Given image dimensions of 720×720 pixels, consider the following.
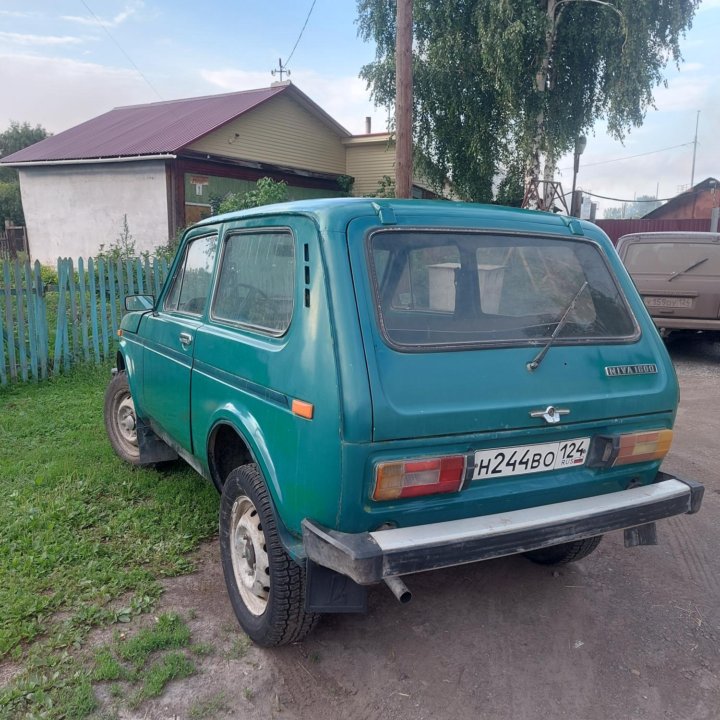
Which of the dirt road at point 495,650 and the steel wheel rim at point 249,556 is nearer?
the dirt road at point 495,650

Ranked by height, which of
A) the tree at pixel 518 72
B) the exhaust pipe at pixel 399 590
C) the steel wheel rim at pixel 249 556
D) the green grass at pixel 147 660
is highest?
the tree at pixel 518 72

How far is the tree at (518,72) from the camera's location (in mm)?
16609

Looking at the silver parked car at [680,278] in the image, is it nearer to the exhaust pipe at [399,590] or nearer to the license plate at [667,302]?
the license plate at [667,302]

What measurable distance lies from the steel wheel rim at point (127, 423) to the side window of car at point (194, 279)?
106 centimetres

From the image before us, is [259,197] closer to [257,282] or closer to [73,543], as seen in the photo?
[73,543]

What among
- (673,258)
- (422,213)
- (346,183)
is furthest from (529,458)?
(346,183)

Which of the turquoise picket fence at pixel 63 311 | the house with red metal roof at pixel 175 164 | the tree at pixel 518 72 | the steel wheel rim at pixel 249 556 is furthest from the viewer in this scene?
the house with red metal roof at pixel 175 164

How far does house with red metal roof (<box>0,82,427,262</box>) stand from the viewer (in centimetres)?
1764

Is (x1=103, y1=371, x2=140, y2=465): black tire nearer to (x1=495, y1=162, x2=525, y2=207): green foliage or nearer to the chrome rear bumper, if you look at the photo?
the chrome rear bumper

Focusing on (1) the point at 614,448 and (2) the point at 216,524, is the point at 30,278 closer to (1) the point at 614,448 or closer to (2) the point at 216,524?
(2) the point at 216,524

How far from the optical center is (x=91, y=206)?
18.8m

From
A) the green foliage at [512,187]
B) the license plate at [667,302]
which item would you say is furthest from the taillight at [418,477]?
the green foliage at [512,187]

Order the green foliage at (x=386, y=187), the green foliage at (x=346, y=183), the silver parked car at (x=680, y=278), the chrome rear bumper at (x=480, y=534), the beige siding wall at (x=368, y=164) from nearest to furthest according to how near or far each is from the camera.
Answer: the chrome rear bumper at (x=480, y=534)
the silver parked car at (x=680, y=278)
the green foliage at (x=386, y=187)
the beige siding wall at (x=368, y=164)
the green foliage at (x=346, y=183)

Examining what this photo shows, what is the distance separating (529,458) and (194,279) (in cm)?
219
